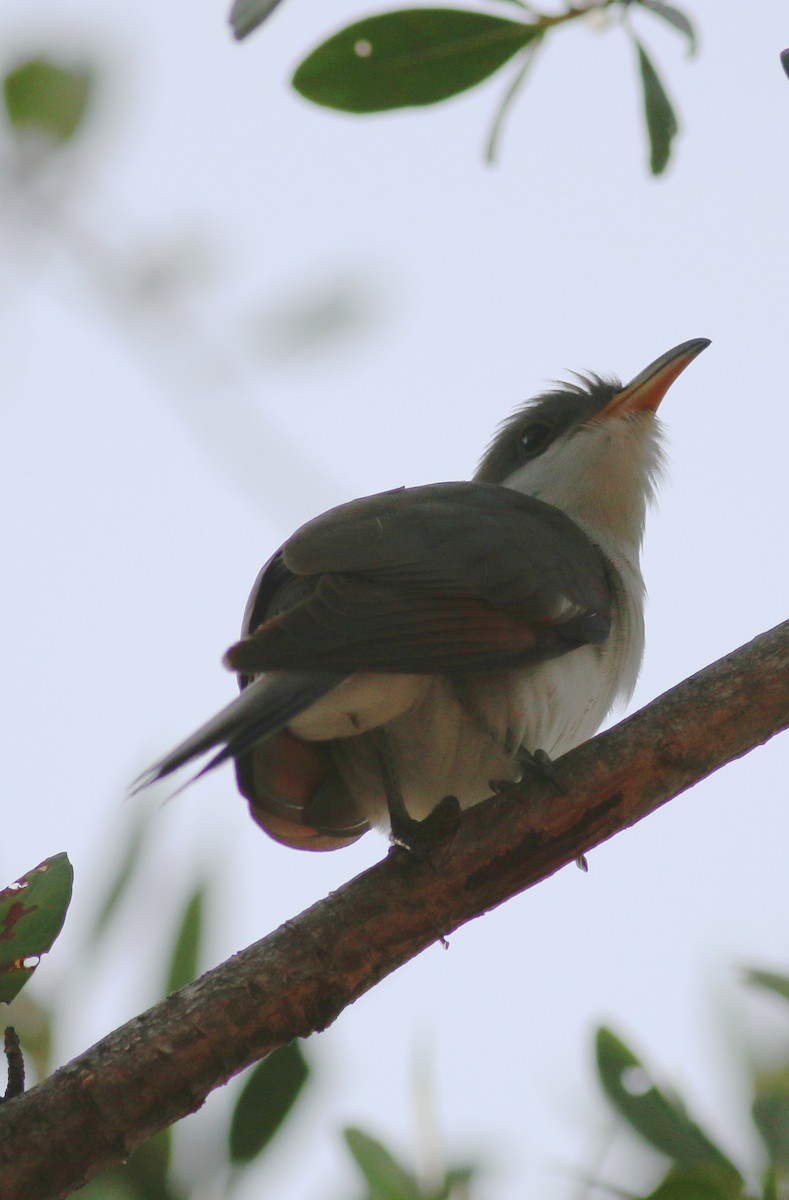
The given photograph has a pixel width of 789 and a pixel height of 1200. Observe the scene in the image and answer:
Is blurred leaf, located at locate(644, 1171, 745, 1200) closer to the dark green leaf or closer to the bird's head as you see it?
the dark green leaf

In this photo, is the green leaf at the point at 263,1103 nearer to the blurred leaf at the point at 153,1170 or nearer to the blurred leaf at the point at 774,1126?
the blurred leaf at the point at 153,1170

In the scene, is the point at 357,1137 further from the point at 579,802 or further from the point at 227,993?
the point at 579,802

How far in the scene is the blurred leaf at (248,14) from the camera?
205 centimetres

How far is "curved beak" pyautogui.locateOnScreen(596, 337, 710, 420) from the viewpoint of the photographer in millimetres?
5203

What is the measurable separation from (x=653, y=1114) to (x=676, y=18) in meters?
1.93

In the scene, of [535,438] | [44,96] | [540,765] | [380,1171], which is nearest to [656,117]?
[44,96]

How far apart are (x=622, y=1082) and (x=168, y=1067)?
0.94 m

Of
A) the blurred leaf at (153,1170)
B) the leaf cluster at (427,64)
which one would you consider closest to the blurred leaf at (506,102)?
the leaf cluster at (427,64)

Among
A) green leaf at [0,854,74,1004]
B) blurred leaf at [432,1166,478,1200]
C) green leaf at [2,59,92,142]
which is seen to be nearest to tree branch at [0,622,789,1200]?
green leaf at [0,854,74,1004]

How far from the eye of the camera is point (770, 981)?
2555 mm

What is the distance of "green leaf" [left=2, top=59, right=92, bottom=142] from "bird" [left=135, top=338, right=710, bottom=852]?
123 centimetres

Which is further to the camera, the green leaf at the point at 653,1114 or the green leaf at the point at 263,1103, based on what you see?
the green leaf at the point at 263,1103

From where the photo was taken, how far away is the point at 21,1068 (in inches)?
108

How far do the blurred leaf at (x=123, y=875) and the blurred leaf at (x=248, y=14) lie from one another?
1825 millimetres
